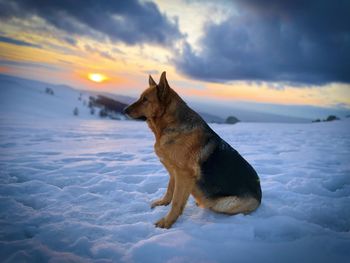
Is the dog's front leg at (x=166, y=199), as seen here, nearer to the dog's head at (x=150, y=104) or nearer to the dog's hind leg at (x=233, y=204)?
the dog's hind leg at (x=233, y=204)

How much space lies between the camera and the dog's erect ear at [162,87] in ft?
11.7

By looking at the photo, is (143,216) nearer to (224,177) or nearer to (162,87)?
(224,177)

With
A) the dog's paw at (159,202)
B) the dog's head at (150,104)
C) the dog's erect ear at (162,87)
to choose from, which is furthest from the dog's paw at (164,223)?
the dog's erect ear at (162,87)

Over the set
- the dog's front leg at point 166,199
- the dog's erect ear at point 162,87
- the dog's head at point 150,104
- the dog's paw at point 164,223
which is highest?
the dog's erect ear at point 162,87

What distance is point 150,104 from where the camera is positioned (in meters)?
3.72

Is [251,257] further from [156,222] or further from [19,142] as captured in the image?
[19,142]

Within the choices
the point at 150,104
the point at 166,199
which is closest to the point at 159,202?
the point at 166,199

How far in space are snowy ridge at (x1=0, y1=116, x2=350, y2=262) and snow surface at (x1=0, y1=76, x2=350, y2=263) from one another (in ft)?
0.04

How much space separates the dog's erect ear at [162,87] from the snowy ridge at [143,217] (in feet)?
6.08

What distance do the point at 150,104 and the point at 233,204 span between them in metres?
1.91

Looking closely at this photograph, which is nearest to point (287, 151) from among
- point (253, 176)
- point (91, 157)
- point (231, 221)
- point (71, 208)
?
point (253, 176)

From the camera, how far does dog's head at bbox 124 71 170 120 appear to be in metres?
3.64

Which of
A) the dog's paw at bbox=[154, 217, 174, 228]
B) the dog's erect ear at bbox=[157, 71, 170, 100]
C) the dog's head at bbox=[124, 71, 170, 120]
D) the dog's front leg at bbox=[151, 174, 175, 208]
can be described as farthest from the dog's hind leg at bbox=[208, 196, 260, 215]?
the dog's erect ear at bbox=[157, 71, 170, 100]

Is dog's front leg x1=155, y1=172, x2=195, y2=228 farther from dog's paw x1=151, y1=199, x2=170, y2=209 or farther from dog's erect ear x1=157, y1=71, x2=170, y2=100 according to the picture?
dog's erect ear x1=157, y1=71, x2=170, y2=100
